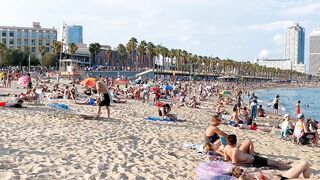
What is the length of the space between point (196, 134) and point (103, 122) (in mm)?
2910

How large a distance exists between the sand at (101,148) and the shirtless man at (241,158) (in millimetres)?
631

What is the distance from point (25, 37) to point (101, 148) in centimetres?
10377

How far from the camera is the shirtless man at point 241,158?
8180mm

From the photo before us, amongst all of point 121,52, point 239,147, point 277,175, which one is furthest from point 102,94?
point 121,52

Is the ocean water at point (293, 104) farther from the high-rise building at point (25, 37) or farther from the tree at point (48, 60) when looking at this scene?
the high-rise building at point (25, 37)

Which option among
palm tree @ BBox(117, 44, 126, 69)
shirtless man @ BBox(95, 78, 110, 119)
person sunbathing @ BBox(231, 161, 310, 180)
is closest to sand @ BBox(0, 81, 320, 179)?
shirtless man @ BBox(95, 78, 110, 119)

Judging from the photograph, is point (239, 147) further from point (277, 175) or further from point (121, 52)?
point (121, 52)

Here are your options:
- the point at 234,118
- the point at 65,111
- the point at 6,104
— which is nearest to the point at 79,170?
the point at 65,111

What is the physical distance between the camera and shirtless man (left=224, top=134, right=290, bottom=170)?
8.18 metres

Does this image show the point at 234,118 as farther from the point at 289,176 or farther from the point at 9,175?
the point at 9,175

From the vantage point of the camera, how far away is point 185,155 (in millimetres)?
9094

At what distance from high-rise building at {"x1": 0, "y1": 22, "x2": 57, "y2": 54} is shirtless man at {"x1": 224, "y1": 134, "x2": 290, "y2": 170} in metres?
102

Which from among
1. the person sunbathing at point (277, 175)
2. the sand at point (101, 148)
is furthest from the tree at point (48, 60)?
the person sunbathing at point (277, 175)

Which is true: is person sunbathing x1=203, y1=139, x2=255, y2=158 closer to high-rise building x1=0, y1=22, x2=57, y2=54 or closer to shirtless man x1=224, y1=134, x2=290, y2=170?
shirtless man x1=224, y1=134, x2=290, y2=170
